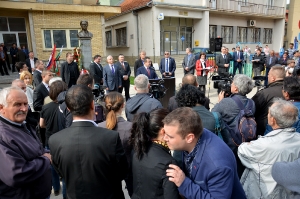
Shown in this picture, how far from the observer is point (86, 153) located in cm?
159

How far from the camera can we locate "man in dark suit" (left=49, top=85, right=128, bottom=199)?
5.23 ft

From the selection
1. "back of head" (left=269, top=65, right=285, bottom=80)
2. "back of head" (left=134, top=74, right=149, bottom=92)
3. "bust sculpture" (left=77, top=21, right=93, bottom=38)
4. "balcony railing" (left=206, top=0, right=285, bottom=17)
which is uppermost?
"balcony railing" (left=206, top=0, right=285, bottom=17)

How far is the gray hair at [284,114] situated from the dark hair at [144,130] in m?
0.98

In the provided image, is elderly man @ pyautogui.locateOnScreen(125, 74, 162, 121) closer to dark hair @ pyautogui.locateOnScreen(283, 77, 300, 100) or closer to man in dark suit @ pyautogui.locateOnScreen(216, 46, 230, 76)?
dark hair @ pyautogui.locateOnScreen(283, 77, 300, 100)

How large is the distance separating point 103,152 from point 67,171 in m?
0.33

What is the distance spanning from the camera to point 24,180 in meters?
1.59

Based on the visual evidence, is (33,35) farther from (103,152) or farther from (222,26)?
(222,26)

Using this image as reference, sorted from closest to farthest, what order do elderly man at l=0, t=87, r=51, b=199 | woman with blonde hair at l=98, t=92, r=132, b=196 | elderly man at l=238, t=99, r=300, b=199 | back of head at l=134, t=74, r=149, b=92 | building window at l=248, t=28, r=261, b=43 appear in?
elderly man at l=0, t=87, r=51, b=199, elderly man at l=238, t=99, r=300, b=199, woman with blonde hair at l=98, t=92, r=132, b=196, back of head at l=134, t=74, r=149, b=92, building window at l=248, t=28, r=261, b=43

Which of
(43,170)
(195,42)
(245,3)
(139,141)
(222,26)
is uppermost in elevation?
(245,3)

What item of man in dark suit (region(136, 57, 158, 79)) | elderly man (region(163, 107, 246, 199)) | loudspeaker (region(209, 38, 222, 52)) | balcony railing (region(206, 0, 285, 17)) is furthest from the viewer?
balcony railing (region(206, 0, 285, 17))

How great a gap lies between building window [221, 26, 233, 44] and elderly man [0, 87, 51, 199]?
879 inches

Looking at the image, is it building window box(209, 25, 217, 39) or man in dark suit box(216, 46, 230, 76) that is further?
building window box(209, 25, 217, 39)

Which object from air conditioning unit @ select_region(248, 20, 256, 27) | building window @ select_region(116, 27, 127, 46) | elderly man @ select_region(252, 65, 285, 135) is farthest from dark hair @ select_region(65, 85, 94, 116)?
air conditioning unit @ select_region(248, 20, 256, 27)

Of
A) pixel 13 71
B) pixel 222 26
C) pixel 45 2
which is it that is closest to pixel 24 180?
pixel 13 71
